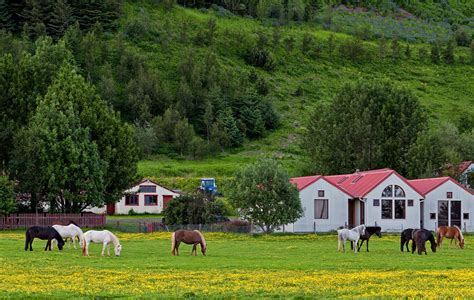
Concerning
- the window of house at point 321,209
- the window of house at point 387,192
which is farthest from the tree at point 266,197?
the window of house at point 387,192

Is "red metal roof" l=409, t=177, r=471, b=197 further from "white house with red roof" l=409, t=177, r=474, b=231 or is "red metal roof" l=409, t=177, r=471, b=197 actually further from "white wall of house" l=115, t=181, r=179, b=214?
"white wall of house" l=115, t=181, r=179, b=214

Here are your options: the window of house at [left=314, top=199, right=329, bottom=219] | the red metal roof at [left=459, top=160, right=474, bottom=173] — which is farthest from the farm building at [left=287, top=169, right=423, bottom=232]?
the red metal roof at [left=459, top=160, right=474, bottom=173]

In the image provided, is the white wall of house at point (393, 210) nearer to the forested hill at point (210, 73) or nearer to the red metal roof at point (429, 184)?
the red metal roof at point (429, 184)

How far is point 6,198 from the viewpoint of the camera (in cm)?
7469

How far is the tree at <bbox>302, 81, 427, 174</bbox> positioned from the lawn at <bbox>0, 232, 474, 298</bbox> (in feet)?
183

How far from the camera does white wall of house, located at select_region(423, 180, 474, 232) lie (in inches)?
3187

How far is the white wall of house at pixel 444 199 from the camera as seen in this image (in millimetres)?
80938

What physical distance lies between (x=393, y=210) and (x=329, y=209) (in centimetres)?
566

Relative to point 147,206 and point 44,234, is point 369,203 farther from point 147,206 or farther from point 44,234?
point 44,234

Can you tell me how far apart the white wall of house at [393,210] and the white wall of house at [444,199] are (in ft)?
4.64

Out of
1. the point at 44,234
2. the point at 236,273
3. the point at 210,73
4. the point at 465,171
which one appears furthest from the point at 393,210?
the point at 210,73

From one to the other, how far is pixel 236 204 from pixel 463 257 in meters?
28.8

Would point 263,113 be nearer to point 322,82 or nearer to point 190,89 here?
point 190,89

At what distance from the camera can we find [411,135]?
344ft
